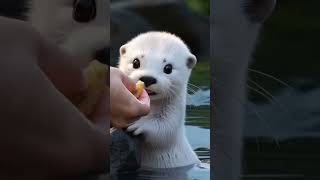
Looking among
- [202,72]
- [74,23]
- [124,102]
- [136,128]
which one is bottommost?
[136,128]

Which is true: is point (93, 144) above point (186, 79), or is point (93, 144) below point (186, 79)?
below

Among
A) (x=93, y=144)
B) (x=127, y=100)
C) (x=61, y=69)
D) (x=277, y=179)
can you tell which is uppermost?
(x=61, y=69)

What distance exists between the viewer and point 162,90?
7.23ft

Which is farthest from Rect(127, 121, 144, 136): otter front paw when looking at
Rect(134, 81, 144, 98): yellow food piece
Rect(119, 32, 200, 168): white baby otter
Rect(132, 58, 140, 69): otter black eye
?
Rect(132, 58, 140, 69): otter black eye

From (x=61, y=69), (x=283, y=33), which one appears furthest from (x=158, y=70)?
(x=283, y=33)

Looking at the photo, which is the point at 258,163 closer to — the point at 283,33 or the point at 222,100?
the point at 222,100

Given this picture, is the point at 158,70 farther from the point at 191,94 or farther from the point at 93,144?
the point at 93,144

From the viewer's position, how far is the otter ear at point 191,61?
7.04 ft

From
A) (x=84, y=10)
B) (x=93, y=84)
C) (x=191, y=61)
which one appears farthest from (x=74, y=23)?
(x=191, y=61)

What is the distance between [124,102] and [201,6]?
1.80 ft

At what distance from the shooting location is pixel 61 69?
214 cm

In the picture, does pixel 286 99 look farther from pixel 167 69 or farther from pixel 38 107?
pixel 38 107

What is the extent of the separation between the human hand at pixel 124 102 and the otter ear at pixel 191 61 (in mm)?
233

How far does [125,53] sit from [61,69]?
→ 0.29 metres
